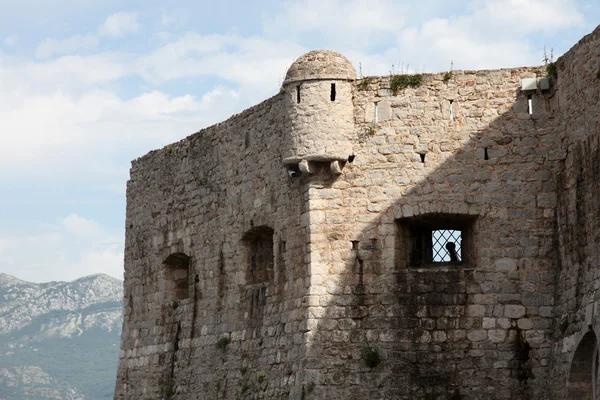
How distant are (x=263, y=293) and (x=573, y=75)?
532cm

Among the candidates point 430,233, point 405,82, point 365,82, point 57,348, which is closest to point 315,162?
point 365,82

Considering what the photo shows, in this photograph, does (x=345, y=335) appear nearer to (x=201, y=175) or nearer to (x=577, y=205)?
(x=577, y=205)

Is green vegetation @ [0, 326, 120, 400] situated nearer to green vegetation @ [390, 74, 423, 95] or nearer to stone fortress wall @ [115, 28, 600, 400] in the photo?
stone fortress wall @ [115, 28, 600, 400]

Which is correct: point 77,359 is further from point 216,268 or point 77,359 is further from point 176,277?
point 216,268

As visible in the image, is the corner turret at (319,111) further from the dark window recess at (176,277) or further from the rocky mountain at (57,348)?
the rocky mountain at (57,348)

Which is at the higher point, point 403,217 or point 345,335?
point 403,217

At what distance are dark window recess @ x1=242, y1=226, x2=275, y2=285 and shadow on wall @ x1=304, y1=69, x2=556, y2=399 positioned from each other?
78.1 inches

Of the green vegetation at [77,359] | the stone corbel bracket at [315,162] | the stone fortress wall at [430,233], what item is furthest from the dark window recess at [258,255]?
the green vegetation at [77,359]

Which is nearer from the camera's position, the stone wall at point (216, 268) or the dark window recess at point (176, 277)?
the stone wall at point (216, 268)

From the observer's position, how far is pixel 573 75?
14.7m

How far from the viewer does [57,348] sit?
179 metres

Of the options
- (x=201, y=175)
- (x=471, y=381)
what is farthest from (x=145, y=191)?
(x=471, y=381)

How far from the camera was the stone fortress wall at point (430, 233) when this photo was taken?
1462 centimetres

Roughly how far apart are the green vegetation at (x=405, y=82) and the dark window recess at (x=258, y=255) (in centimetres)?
299
